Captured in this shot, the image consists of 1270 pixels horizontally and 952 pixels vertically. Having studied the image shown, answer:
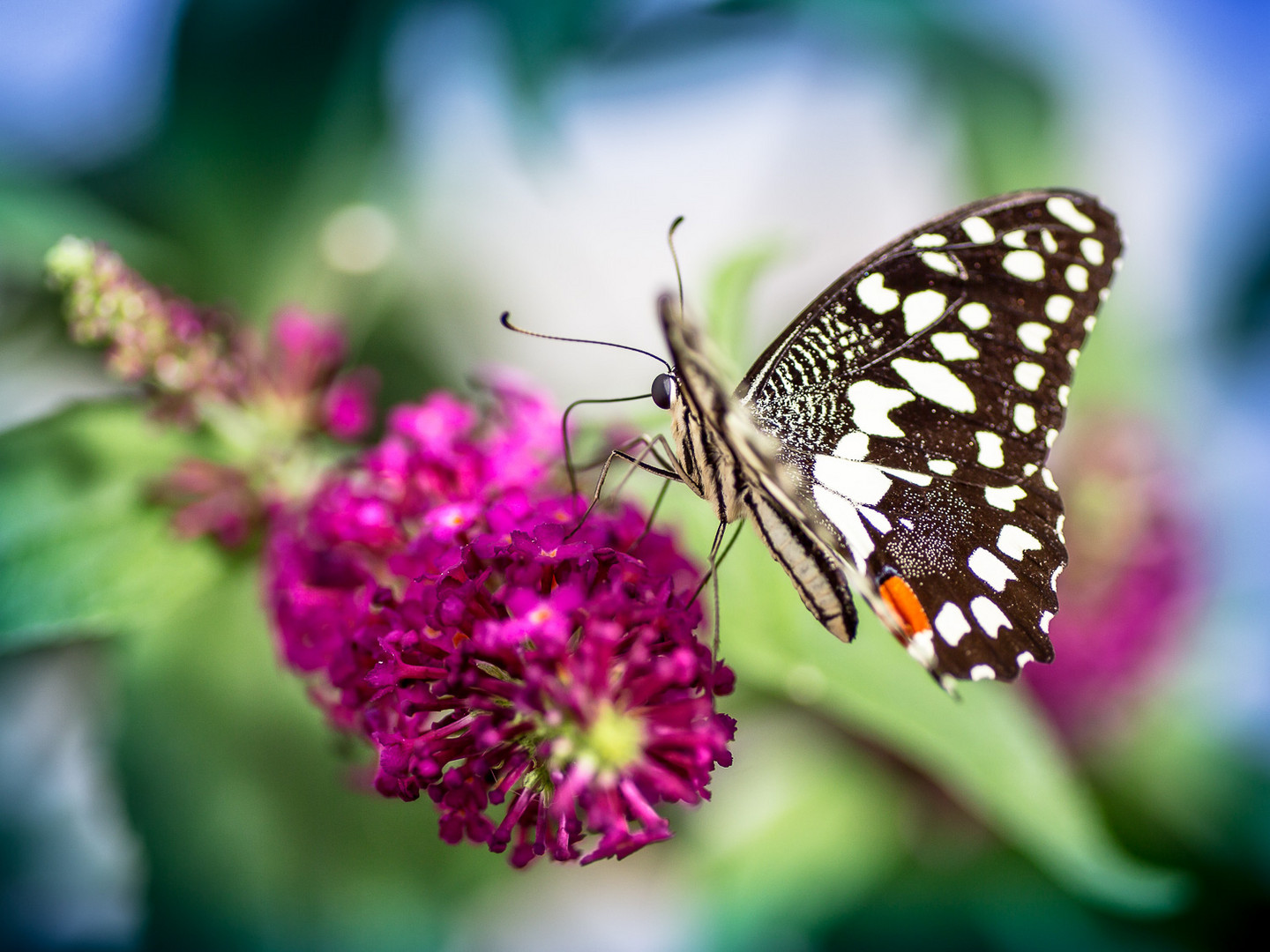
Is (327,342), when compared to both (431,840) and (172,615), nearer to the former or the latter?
(172,615)

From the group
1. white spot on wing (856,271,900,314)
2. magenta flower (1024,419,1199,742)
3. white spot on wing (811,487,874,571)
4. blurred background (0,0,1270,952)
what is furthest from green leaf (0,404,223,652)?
magenta flower (1024,419,1199,742)

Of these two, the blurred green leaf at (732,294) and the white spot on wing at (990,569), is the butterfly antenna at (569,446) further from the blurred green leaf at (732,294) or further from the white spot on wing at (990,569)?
the white spot on wing at (990,569)

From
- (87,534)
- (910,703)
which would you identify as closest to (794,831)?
(910,703)

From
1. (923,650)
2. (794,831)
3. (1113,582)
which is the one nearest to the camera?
(923,650)

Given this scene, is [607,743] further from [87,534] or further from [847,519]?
[87,534]

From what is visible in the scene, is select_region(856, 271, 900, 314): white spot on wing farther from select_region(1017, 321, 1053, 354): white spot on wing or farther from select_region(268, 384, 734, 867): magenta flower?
select_region(268, 384, 734, 867): magenta flower

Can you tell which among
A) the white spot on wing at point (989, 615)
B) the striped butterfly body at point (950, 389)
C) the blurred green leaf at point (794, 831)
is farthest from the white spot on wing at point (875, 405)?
the blurred green leaf at point (794, 831)

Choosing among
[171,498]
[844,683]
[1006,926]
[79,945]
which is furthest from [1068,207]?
[79,945]
